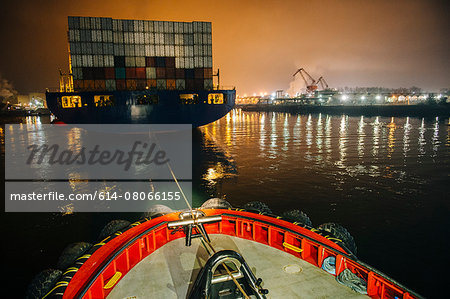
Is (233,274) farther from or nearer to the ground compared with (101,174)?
farther from the ground

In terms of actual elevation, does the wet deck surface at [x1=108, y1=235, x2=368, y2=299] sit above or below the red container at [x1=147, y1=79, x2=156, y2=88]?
below

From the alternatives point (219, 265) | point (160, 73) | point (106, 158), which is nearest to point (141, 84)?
point (160, 73)

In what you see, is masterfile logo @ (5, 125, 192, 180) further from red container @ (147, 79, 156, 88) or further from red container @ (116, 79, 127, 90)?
red container @ (147, 79, 156, 88)

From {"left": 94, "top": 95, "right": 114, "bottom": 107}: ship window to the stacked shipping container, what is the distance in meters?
2.41

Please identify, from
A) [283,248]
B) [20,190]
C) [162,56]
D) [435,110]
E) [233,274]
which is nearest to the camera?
[233,274]

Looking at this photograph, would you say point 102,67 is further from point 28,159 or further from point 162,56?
point 28,159

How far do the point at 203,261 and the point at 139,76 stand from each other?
36.4 metres

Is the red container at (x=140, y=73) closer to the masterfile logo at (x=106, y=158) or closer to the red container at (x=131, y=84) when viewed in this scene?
the red container at (x=131, y=84)

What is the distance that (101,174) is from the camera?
17812mm

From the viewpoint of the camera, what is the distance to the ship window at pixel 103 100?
112 feet

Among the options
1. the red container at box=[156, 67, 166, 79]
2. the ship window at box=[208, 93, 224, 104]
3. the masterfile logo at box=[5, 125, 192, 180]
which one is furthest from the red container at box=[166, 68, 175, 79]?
the masterfile logo at box=[5, 125, 192, 180]

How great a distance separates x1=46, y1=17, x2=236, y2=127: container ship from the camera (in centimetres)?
3425

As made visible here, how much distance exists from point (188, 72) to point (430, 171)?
3160cm

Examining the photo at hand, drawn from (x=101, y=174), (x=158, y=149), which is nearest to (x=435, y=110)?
(x=158, y=149)
